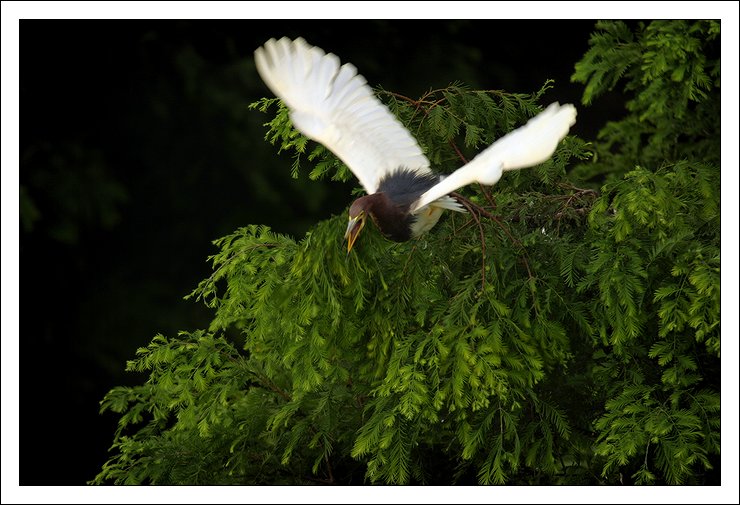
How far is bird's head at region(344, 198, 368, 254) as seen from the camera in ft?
9.30

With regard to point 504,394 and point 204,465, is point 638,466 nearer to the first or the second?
point 504,394

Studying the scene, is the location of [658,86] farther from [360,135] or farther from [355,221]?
[355,221]

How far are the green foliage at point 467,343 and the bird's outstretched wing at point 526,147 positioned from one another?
1.59 ft

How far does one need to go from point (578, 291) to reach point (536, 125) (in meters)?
0.92

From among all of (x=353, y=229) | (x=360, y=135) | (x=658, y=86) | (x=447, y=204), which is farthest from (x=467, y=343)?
(x=658, y=86)

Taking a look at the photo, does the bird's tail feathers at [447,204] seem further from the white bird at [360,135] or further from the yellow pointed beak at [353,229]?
the yellow pointed beak at [353,229]

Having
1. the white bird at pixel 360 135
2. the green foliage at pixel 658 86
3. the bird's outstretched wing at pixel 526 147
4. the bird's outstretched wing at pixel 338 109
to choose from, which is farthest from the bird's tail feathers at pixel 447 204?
the green foliage at pixel 658 86

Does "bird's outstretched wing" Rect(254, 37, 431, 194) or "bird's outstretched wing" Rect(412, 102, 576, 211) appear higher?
"bird's outstretched wing" Rect(254, 37, 431, 194)

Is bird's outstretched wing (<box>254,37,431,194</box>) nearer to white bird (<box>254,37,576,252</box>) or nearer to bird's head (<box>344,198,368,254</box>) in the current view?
white bird (<box>254,37,576,252</box>)

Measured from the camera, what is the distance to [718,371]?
3.52 meters

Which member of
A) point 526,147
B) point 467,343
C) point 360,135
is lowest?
point 467,343

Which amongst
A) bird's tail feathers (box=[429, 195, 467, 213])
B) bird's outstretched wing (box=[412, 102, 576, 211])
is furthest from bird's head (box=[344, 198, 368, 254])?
bird's outstretched wing (box=[412, 102, 576, 211])

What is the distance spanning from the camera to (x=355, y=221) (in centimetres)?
284

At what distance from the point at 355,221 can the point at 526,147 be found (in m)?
0.55
